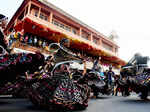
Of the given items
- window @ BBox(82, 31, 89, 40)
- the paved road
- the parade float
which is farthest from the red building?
the parade float

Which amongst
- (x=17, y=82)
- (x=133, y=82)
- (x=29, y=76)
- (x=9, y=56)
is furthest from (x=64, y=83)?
(x=133, y=82)

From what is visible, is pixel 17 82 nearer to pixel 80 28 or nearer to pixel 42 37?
pixel 42 37

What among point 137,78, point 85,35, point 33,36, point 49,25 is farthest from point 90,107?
point 85,35

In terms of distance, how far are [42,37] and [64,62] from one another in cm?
983

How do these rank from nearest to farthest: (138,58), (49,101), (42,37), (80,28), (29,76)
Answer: (49,101) < (29,76) < (138,58) < (42,37) < (80,28)

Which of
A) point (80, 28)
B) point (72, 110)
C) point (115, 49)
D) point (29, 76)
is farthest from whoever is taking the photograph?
point (115, 49)

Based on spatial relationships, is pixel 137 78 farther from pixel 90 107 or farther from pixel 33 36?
pixel 33 36

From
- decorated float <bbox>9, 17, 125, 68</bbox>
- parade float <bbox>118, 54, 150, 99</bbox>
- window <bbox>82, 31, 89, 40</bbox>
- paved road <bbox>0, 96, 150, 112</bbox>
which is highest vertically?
window <bbox>82, 31, 89, 40</bbox>

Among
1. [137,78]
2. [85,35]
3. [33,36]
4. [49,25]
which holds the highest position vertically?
[85,35]

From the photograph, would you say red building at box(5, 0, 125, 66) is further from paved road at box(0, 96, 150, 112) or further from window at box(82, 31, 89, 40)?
paved road at box(0, 96, 150, 112)

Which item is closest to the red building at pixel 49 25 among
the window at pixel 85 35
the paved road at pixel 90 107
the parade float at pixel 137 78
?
the window at pixel 85 35

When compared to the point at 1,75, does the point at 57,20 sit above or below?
above

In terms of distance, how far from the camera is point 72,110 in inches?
66.5

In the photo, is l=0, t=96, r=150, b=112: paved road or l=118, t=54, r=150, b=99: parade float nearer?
l=0, t=96, r=150, b=112: paved road
